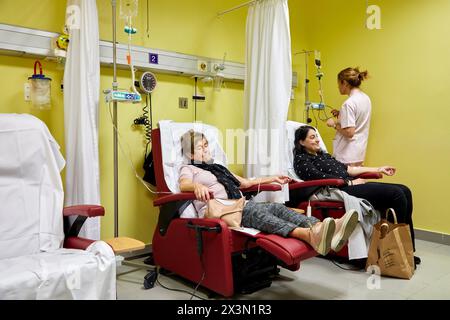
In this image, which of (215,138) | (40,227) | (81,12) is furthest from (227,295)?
(81,12)

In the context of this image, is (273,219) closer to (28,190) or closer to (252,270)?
(252,270)

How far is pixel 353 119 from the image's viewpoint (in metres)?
3.31

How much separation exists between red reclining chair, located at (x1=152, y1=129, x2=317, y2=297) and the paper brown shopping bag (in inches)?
23.4

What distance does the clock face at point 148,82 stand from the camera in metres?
2.93

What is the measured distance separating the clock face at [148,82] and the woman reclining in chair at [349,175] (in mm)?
1258

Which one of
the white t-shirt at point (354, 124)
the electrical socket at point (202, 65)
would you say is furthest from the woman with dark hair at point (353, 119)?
the electrical socket at point (202, 65)

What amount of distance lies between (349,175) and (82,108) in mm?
2124

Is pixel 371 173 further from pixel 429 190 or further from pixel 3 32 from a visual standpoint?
pixel 3 32

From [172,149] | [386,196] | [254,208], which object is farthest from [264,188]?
[386,196]

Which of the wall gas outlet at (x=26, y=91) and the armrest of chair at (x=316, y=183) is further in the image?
the armrest of chair at (x=316, y=183)

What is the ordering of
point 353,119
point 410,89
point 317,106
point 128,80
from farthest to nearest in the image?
point 317,106 → point 410,89 → point 353,119 → point 128,80

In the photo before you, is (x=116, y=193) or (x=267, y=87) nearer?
(x=116, y=193)

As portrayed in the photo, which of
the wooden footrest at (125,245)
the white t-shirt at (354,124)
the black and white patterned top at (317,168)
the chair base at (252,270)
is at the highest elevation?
the white t-shirt at (354,124)

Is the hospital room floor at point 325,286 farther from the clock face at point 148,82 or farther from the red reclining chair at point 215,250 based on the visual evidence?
the clock face at point 148,82
